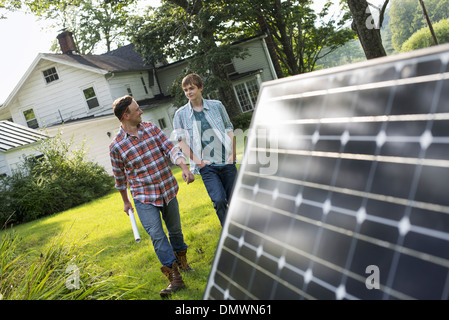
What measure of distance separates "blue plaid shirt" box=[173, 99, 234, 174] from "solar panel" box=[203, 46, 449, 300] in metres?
3.12

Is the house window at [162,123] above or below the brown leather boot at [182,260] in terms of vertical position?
above

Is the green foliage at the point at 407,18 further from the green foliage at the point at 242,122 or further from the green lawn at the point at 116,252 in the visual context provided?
the green lawn at the point at 116,252

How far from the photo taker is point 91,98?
2809 centimetres

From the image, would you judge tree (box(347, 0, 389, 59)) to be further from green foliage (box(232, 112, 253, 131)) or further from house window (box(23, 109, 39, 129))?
house window (box(23, 109, 39, 129))

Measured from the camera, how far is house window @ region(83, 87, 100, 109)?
92.0ft

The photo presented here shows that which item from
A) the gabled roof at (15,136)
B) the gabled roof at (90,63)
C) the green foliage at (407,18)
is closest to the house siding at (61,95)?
the gabled roof at (90,63)

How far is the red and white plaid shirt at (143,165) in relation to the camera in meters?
4.47

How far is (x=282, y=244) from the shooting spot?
5.31 feet

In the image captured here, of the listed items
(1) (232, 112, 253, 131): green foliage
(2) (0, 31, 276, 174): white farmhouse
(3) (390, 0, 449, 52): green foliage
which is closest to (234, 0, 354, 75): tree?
(2) (0, 31, 276, 174): white farmhouse

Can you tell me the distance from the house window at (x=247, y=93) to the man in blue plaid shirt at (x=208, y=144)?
27.2 m

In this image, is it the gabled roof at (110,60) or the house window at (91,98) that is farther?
the house window at (91,98)

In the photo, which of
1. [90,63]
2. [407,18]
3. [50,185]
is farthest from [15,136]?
[407,18]

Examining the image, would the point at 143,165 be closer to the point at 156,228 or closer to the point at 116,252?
the point at 156,228

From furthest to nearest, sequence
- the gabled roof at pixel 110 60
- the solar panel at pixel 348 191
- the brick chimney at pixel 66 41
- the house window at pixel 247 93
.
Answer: the house window at pixel 247 93 → the brick chimney at pixel 66 41 → the gabled roof at pixel 110 60 → the solar panel at pixel 348 191
